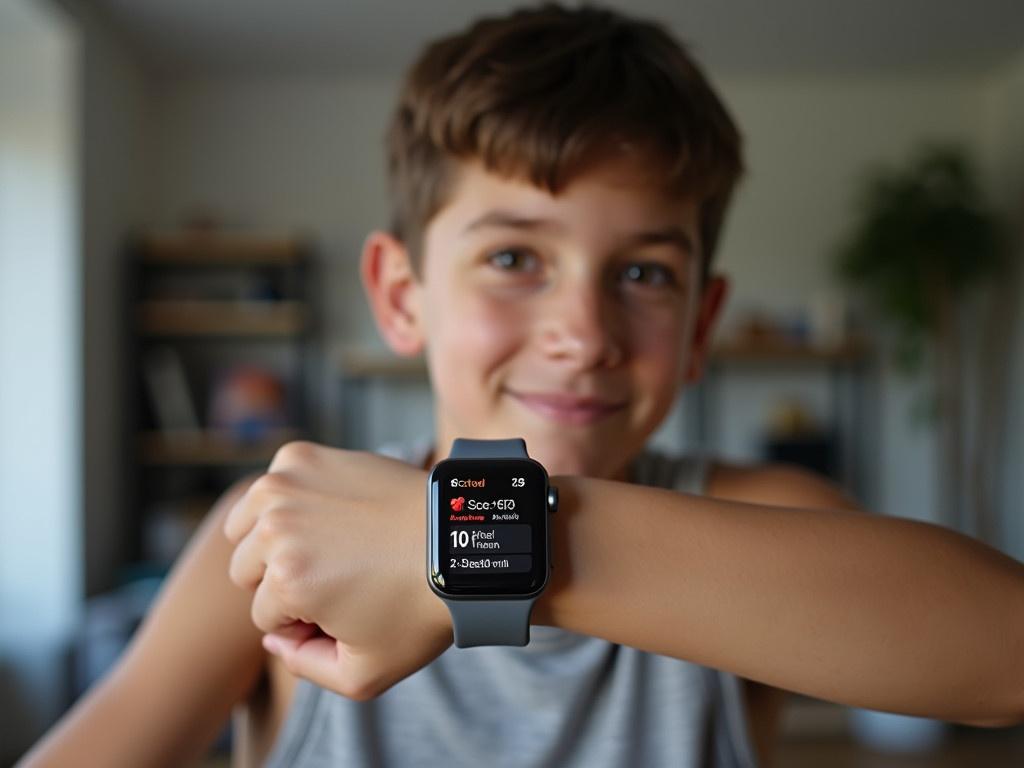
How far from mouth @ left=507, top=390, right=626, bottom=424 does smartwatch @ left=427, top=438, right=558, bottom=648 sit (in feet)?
0.87

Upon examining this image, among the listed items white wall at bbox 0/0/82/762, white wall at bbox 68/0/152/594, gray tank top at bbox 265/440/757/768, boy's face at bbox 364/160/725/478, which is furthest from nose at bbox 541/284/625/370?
white wall at bbox 68/0/152/594

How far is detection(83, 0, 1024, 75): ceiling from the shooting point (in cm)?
371

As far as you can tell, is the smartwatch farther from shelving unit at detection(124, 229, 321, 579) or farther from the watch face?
shelving unit at detection(124, 229, 321, 579)

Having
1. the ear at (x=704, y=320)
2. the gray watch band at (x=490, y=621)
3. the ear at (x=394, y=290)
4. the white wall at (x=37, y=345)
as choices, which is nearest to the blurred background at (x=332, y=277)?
the white wall at (x=37, y=345)

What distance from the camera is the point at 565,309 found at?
745mm

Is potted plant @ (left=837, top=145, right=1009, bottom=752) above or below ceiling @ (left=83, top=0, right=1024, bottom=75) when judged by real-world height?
below

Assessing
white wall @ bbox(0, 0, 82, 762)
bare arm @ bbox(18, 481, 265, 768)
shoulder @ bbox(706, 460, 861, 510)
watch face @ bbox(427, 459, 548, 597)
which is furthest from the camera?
white wall @ bbox(0, 0, 82, 762)

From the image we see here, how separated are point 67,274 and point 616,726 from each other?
3213 mm

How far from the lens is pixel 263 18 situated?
3818 mm

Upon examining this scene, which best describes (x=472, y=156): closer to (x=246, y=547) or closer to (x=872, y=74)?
(x=246, y=547)

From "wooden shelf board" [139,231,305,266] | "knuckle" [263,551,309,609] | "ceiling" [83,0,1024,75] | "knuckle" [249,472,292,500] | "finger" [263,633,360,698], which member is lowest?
"finger" [263,633,360,698]

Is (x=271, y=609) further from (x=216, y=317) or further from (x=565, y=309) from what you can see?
(x=216, y=317)

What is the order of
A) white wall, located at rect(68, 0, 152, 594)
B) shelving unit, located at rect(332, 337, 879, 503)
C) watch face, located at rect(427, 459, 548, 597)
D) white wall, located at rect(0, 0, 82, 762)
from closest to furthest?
watch face, located at rect(427, 459, 548, 597) → white wall, located at rect(0, 0, 82, 762) → white wall, located at rect(68, 0, 152, 594) → shelving unit, located at rect(332, 337, 879, 503)

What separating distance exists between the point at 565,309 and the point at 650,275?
10 cm
